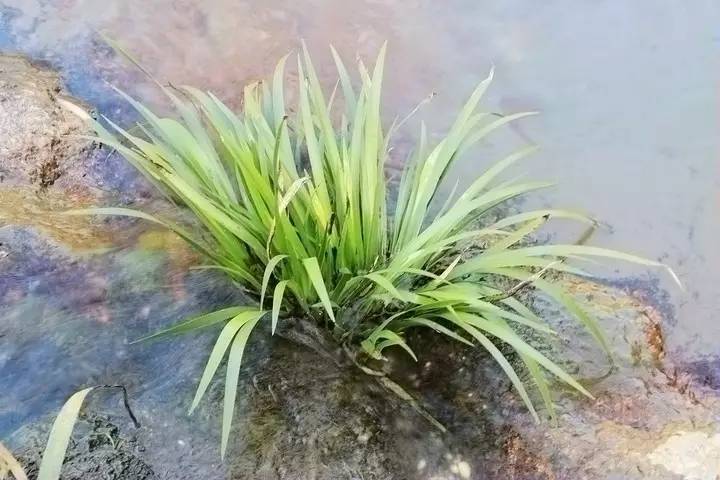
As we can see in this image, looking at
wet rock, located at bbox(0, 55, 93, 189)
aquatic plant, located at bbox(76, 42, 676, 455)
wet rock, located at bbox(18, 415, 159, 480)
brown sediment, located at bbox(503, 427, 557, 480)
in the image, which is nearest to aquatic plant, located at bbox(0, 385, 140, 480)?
wet rock, located at bbox(18, 415, 159, 480)

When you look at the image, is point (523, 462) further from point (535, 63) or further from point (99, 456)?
point (535, 63)

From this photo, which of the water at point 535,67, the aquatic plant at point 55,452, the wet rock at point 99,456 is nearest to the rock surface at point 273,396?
the wet rock at point 99,456

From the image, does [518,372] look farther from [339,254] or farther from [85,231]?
[85,231]

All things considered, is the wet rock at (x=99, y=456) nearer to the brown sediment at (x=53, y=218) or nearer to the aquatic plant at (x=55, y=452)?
the aquatic plant at (x=55, y=452)

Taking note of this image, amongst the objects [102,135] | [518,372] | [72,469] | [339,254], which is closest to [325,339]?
[339,254]

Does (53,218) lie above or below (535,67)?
below

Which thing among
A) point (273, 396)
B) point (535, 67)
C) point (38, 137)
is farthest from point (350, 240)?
point (535, 67)

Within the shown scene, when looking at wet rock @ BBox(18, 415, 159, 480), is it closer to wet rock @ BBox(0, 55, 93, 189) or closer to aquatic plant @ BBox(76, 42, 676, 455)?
aquatic plant @ BBox(76, 42, 676, 455)
